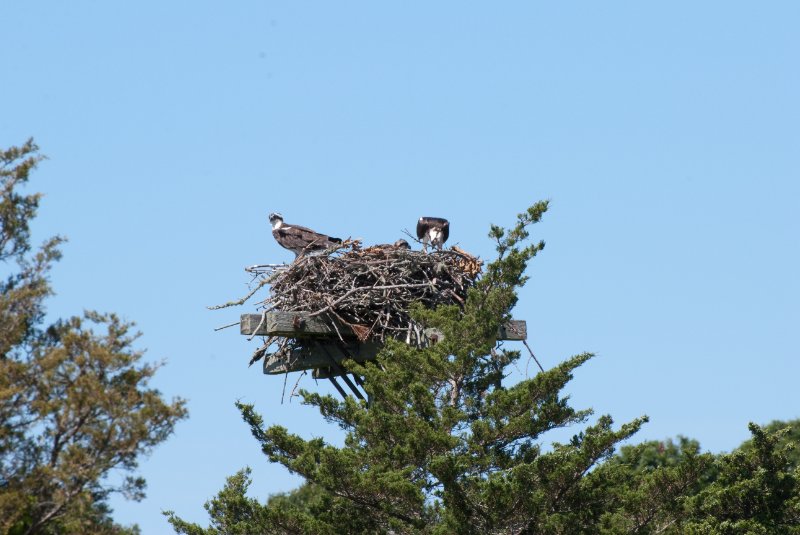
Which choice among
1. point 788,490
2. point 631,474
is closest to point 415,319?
point 631,474

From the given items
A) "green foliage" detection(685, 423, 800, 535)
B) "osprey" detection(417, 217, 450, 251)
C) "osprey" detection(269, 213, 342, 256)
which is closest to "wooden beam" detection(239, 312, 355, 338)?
"osprey" detection(269, 213, 342, 256)

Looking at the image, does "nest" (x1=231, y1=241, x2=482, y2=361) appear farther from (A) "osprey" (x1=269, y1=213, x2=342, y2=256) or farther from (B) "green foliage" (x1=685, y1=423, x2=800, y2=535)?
(B) "green foliage" (x1=685, y1=423, x2=800, y2=535)

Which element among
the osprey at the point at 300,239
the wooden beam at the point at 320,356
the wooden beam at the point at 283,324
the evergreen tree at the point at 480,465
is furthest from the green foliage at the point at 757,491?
the osprey at the point at 300,239

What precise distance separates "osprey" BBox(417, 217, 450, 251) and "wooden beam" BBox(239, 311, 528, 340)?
11.0ft

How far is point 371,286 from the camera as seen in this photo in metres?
19.9

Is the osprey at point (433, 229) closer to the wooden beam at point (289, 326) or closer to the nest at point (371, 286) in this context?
the nest at point (371, 286)

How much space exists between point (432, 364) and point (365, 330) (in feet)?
4.46

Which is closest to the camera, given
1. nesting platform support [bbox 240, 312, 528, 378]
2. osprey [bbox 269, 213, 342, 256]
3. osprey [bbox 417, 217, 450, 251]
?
nesting platform support [bbox 240, 312, 528, 378]

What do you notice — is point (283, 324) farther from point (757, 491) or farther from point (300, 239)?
point (757, 491)

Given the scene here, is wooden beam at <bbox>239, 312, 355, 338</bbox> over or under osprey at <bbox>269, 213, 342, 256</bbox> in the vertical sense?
under

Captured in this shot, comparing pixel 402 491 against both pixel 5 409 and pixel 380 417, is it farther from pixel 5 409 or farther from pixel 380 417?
pixel 5 409

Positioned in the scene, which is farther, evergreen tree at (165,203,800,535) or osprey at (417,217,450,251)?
osprey at (417,217,450,251)

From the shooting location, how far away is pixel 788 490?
19938 millimetres

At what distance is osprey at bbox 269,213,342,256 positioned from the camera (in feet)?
69.1
